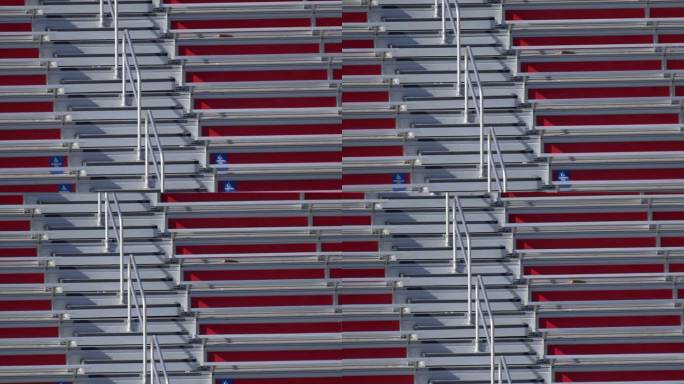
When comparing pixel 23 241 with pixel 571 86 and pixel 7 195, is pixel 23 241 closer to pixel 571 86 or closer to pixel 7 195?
pixel 7 195

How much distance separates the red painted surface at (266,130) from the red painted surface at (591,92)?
3.30 ft

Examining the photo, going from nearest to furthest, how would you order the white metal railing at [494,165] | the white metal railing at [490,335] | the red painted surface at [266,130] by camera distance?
the white metal railing at [490,335]
the white metal railing at [494,165]
the red painted surface at [266,130]

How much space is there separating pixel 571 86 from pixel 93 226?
7.60ft

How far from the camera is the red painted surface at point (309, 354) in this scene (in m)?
5.30

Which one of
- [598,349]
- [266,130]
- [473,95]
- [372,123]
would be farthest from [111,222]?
[598,349]

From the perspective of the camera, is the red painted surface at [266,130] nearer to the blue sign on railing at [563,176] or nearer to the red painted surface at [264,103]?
the red painted surface at [264,103]

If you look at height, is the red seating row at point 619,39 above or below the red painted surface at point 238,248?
above

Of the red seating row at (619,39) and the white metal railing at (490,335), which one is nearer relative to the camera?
the white metal railing at (490,335)

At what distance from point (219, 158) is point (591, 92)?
5.79 ft

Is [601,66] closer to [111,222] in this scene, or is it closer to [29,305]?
[111,222]

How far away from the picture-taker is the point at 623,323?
5289 millimetres

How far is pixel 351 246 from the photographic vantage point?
A: 5.41m

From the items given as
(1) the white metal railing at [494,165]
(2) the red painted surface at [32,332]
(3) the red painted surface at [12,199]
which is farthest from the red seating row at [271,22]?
(2) the red painted surface at [32,332]

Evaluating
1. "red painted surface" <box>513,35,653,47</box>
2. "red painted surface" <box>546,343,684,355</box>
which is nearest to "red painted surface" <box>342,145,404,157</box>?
"red painted surface" <box>513,35,653,47</box>
